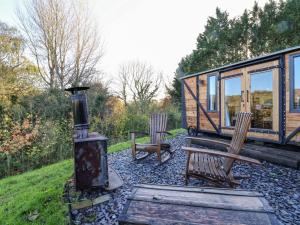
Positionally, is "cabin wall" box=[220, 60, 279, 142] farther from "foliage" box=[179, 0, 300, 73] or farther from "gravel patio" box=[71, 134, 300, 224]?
"foliage" box=[179, 0, 300, 73]

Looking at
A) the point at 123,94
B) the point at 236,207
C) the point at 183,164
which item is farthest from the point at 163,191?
the point at 123,94

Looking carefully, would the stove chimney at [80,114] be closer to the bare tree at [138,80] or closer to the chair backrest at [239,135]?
the chair backrest at [239,135]

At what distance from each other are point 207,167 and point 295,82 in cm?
257

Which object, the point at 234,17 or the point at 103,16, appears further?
the point at 234,17

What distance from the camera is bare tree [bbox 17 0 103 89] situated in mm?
10055

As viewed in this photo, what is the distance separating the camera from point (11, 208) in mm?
2877

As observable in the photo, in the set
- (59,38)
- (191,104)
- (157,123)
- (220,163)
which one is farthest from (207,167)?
(59,38)

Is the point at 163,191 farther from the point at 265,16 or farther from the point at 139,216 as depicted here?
the point at 265,16

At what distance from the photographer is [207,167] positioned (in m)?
2.83

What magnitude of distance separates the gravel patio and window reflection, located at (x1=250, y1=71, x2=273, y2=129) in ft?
3.70

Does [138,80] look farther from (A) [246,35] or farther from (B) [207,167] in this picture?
(B) [207,167]

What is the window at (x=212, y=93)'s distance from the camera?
5.95m

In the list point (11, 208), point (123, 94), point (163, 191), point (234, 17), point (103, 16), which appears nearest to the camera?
point (163, 191)

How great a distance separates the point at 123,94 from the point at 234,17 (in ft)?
28.8
